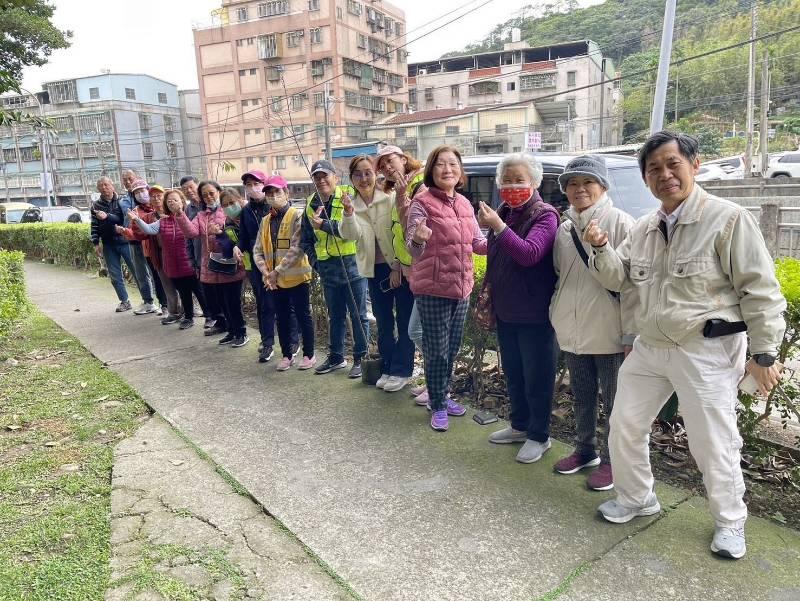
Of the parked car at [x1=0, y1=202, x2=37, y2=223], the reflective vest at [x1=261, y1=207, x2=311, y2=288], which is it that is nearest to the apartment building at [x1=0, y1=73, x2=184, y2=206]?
the parked car at [x1=0, y1=202, x2=37, y2=223]

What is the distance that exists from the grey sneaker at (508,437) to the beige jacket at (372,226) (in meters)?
1.45

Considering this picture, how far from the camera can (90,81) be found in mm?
54750

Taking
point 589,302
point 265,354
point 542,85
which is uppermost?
point 542,85

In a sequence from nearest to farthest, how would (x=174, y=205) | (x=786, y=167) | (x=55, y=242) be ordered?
1. (x=174, y=205)
2. (x=55, y=242)
3. (x=786, y=167)

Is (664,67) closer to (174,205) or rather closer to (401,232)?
(401,232)

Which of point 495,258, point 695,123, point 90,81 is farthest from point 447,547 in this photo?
point 90,81

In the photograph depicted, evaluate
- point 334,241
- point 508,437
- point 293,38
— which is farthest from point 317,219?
point 293,38

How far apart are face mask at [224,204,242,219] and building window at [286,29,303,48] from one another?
46.2 metres

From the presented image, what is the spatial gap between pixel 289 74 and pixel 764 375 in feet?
166

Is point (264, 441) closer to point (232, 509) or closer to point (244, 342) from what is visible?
point (232, 509)

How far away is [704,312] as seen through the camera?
2.34 meters

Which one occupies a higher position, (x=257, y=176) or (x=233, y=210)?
(x=257, y=176)

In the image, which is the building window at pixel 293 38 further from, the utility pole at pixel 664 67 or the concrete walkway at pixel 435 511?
the concrete walkway at pixel 435 511

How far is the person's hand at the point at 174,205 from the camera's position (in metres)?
6.40
